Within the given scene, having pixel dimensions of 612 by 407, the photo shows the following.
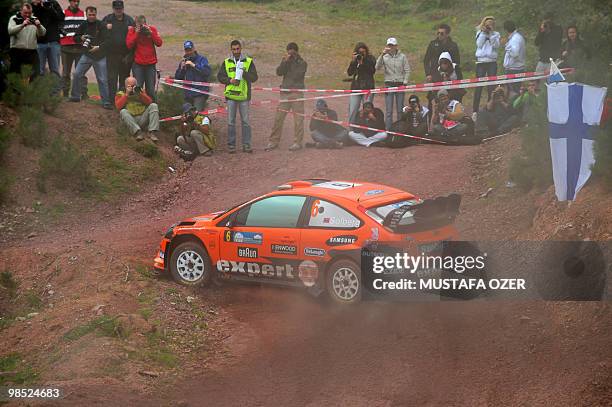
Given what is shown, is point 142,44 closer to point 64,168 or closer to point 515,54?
point 64,168

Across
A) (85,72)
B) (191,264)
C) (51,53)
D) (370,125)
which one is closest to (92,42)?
(85,72)

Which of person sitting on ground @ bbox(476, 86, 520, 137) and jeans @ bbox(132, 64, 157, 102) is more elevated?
jeans @ bbox(132, 64, 157, 102)

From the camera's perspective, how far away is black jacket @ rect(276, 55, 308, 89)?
67.2ft

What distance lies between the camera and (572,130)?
42.2ft

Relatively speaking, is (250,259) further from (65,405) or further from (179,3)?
(179,3)

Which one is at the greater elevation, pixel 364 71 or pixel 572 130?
pixel 364 71

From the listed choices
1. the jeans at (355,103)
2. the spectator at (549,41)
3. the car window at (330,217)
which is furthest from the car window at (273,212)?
the spectator at (549,41)

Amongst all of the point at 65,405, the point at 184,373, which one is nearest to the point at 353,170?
the point at 184,373

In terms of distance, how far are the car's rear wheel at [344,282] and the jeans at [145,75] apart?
33.3 ft

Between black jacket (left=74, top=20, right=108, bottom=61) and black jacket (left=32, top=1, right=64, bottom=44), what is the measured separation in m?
0.52

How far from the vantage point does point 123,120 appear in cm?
2127

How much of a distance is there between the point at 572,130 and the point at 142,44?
11087 millimetres

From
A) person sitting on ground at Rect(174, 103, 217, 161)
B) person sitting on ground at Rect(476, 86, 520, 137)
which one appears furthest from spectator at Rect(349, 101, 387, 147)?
person sitting on ground at Rect(174, 103, 217, 161)

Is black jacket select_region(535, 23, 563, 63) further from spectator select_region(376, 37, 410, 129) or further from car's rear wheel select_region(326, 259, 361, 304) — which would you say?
car's rear wheel select_region(326, 259, 361, 304)
